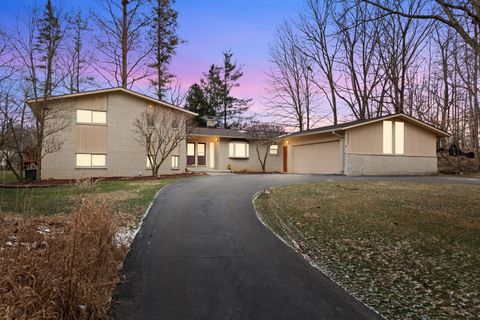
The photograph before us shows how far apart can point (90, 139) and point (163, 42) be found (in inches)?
628

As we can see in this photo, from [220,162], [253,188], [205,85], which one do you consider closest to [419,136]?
[220,162]

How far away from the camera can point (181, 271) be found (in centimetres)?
590

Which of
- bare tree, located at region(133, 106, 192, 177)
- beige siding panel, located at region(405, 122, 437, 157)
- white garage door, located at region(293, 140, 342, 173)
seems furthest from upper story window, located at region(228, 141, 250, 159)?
beige siding panel, located at region(405, 122, 437, 157)

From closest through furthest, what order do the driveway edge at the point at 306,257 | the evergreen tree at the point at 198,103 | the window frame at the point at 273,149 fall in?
the driveway edge at the point at 306,257
the window frame at the point at 273,149
the evergreen tree at the point at 198,103

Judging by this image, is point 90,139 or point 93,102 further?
point 93,102

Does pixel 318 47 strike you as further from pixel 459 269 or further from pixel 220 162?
pixel 459 269

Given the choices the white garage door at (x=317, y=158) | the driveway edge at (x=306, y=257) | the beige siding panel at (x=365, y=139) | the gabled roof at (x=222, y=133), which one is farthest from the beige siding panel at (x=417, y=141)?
the driveway edge at (x=306, y=257)

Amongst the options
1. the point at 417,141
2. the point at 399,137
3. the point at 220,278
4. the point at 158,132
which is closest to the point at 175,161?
the point at 158,132

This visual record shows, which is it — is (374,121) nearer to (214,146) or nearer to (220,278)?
(214,146)

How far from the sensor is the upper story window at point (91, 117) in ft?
70.4

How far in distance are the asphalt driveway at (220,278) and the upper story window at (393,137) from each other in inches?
735

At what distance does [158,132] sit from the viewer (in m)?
22.7

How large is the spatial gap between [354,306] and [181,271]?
264cm

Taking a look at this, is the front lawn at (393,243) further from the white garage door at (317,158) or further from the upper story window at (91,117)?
the upper story window at (91,117)
